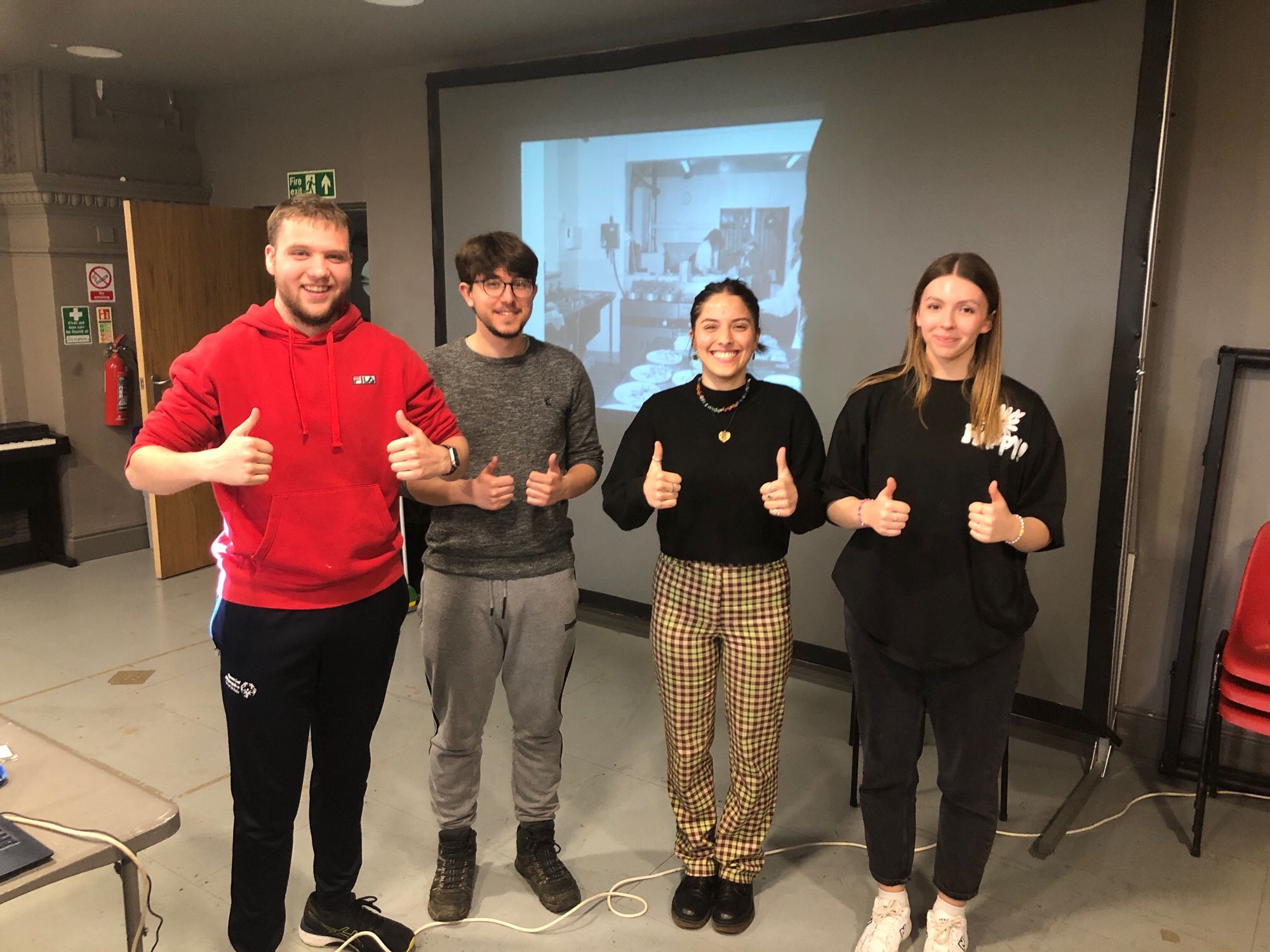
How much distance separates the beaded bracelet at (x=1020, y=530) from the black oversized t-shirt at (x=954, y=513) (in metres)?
0.05

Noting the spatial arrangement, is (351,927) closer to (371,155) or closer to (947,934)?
(947,934)

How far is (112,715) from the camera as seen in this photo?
10.2ft

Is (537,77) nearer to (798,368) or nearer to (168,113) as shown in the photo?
(798,368)

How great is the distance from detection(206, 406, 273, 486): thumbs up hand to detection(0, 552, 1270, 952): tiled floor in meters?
1.18

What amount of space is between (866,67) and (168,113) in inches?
157

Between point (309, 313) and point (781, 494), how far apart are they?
36.9 inches

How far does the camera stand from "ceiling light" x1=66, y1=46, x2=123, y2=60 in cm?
401

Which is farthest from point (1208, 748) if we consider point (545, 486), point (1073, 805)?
point (545, 486)

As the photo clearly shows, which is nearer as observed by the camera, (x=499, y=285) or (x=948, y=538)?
(x=948, y=538)

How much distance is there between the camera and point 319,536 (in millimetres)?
1602

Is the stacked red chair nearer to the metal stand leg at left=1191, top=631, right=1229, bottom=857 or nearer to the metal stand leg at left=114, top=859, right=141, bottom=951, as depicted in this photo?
the metal stand leg at left=1191, top=631, right=1229, bottom=857

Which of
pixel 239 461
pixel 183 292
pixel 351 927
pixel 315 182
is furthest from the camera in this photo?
pixel 315 182

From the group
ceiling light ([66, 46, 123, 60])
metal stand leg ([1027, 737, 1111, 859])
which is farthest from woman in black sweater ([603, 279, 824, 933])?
ceiling light ([66, 46, 123, 60])

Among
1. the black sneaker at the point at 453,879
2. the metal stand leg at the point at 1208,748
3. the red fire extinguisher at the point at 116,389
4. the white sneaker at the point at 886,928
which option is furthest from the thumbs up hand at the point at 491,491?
the red fire extinguisher at the point at 116,389
